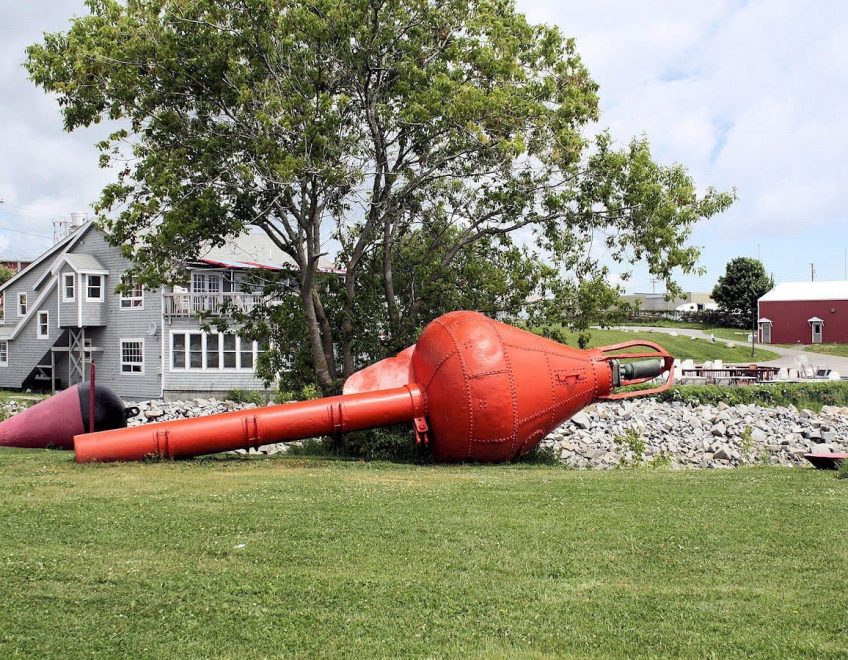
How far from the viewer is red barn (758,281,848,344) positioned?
64.6 meters

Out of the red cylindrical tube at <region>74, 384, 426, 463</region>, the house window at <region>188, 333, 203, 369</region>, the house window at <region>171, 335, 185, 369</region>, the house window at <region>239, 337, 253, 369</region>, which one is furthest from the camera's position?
the house window at <region>171, 335, 185, 369</region>

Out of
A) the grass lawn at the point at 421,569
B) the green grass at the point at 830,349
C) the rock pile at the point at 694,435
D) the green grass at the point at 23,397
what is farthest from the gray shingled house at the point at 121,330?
the green grass at the point at 830,349

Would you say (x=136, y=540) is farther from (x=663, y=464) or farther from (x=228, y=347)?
(x=228, y=347)

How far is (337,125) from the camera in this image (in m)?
16.2

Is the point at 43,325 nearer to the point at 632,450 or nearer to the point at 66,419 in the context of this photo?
the point at 66,419

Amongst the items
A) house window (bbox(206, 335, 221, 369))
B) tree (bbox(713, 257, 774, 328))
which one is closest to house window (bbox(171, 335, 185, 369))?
house window (bbox(206, 335, 221, 369))

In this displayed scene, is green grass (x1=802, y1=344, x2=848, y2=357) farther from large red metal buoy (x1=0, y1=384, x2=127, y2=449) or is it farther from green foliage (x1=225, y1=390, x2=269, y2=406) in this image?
large red metal buoy (x1=0, y1=384, x2=127, y2=449)

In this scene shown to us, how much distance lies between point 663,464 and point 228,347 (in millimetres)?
22870

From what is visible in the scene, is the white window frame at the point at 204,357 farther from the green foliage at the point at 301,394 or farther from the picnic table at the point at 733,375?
the picnic table at the point at 733,375

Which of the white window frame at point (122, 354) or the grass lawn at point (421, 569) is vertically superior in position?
the white window frame at point (122, 354)

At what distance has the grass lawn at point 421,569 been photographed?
19.5 ft

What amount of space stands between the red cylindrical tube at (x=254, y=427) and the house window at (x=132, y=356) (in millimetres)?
25609

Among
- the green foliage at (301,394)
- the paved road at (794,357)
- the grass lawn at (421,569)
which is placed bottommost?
the grass lawn at (421,569)

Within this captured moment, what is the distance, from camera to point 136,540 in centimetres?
820
